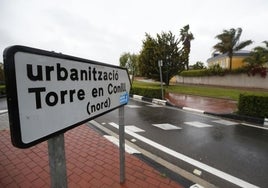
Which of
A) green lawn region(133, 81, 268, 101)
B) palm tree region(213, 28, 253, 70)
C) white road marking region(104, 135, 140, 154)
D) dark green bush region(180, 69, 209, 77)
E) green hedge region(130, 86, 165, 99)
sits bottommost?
white road marking region(104, 135, 140, 154)

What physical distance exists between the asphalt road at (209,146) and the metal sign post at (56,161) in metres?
2.78

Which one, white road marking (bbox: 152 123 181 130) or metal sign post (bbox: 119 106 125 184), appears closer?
metal sign post (bbox: 119 106 125 184)

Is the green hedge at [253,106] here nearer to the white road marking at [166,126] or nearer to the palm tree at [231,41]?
the white road marking at [166,126]

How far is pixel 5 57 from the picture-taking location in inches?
35.1

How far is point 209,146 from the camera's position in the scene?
473 cm

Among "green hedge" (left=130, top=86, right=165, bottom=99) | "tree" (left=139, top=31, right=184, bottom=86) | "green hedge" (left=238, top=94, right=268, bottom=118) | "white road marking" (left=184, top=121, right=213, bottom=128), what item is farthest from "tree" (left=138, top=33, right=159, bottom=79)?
"white road marking" (left=184, top=121, right=213, bottom=128)

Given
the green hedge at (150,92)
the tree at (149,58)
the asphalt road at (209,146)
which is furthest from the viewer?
the tree at (149,58)

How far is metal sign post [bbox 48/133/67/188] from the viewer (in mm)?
1252

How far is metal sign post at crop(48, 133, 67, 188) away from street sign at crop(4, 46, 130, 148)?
0.27 ft

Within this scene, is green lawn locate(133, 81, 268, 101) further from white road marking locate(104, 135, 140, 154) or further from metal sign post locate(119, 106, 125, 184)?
metal sign post locate(119, 106, 125, 184)

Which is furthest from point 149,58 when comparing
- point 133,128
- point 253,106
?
point 133,128

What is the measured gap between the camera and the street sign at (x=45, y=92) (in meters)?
0.94

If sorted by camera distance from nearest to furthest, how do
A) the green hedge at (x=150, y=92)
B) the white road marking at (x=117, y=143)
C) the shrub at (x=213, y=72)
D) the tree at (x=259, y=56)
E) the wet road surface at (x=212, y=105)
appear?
the white road marking at (x=117, y=143)
the wet road surface at (x=212, y=105)
the green hedge at (x=150, y=92)
the tree at (x=259, y=56)
the shrub at (x=213, y=72)

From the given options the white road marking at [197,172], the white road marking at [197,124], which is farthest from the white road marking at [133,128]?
the white road marking at [197,172]
